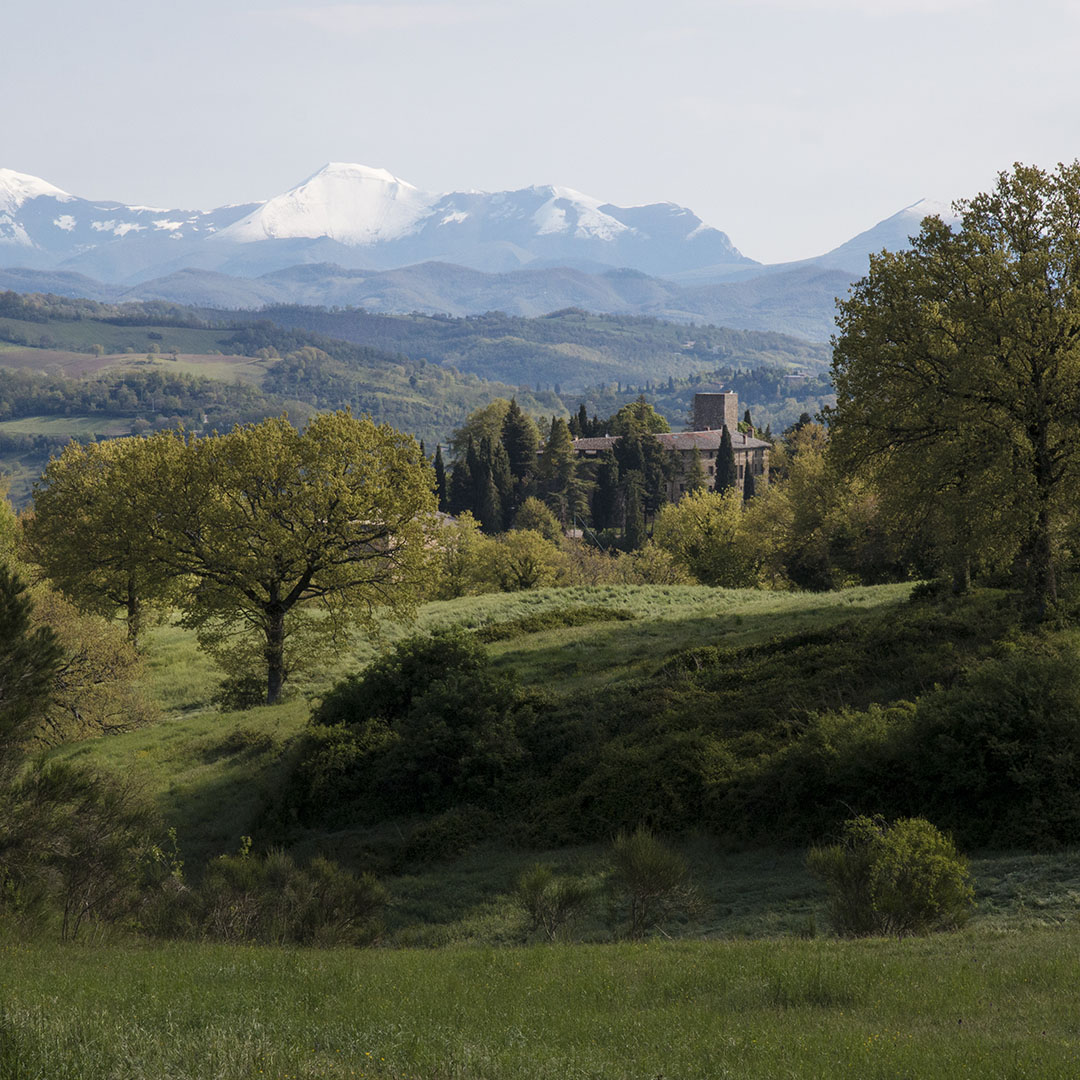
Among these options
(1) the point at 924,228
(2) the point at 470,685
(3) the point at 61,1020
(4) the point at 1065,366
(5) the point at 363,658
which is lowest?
(5) the point at 363,658

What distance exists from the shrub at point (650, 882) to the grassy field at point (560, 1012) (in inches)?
80.1

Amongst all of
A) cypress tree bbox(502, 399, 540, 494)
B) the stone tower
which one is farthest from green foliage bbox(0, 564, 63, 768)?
the stone tower

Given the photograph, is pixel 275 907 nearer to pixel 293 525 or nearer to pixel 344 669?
pixel 293 525

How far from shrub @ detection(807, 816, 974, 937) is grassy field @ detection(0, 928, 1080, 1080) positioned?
1397mm

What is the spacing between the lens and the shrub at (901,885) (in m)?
13.7

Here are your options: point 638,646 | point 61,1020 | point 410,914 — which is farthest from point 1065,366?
point 61,1020

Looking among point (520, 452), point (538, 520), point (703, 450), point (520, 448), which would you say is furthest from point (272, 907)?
point (703, 450)

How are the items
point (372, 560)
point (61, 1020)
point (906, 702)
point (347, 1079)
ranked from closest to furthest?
point (347, 1079) < point (61, 1020) < point (906, 702) < point (372, 560)

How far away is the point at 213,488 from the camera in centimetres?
3562

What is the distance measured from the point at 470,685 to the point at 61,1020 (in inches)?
696

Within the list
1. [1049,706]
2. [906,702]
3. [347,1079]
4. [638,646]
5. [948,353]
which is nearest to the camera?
[347,1079]

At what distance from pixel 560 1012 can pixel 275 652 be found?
27268 millimetres

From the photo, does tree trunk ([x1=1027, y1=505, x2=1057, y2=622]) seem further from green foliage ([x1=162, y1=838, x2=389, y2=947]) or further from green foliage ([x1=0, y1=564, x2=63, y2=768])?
green foliage ([x1=0, y1=564, x2=63, y2=768])

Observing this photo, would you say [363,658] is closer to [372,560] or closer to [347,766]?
[372,560]
